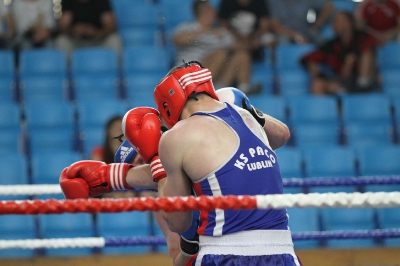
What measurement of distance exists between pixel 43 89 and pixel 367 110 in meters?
3.04

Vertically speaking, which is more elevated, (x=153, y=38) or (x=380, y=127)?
(x=153, y=38)

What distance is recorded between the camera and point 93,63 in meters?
5.88

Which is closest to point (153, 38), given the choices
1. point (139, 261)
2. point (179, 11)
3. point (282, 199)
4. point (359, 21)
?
point (179, 11)

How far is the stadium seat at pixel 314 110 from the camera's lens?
5.50 metres

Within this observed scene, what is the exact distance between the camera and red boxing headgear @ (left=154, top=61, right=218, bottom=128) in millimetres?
2297

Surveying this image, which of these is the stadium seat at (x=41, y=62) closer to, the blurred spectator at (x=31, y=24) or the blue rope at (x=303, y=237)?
the blurred spectator at (x=31, y=24)

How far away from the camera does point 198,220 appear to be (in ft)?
8.14

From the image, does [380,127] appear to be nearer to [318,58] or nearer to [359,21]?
[318,58]

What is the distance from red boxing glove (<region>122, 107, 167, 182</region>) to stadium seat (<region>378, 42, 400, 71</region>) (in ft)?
14.8

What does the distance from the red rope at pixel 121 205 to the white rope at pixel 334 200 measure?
0.05 metres

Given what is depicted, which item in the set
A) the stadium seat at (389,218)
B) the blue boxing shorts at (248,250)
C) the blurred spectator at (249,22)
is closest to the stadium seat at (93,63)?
the blurred spectator at (249,22)

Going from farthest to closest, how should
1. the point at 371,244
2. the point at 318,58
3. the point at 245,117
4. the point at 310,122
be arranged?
the point at 318,58 < the point at 310,122 < the point at 371,244 < the point at 245,117

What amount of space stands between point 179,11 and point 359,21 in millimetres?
1952

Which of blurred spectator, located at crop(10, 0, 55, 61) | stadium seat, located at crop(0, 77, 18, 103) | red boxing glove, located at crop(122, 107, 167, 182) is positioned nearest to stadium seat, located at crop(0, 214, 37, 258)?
stadium seat, located at crop(0, 77, 18, 103)
